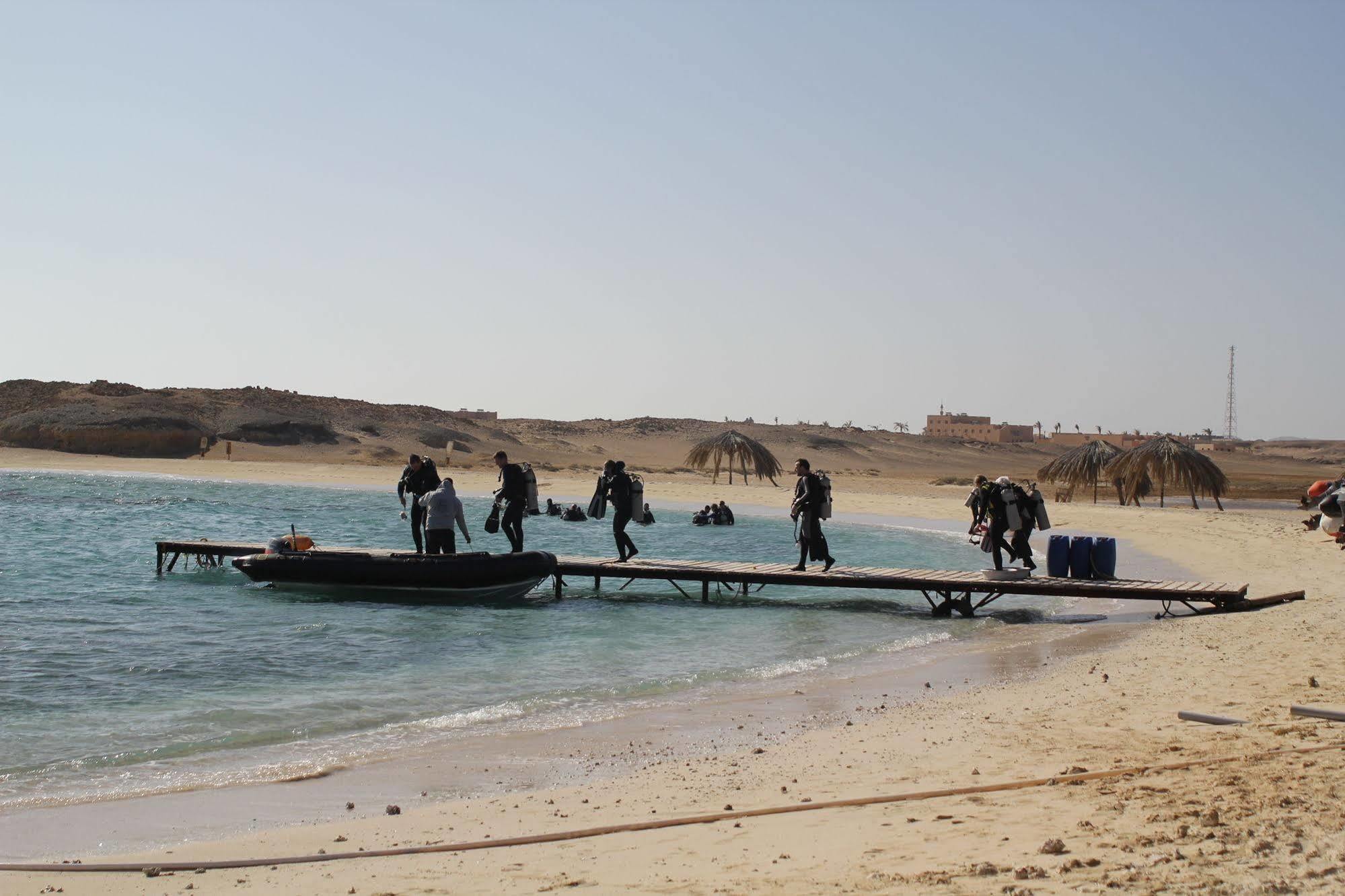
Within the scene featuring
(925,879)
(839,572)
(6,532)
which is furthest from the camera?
(6,532)

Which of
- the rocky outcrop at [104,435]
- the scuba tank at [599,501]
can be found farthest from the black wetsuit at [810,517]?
the rocky outcrop at [104,435]

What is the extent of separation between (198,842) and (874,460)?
79265 millimetres

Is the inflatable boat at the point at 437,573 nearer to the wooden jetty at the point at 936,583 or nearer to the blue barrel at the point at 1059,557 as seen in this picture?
the wooden jetty at the point at 936,583

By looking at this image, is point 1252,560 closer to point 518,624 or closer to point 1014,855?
point 518,624

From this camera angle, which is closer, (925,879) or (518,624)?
(925,879)

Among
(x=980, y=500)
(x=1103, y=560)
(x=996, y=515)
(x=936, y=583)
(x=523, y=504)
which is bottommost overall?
(x=936, y=583)

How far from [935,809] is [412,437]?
234 feet

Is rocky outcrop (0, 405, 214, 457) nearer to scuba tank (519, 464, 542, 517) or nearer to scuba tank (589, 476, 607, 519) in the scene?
scuba tank (519, 464, 542, 517)

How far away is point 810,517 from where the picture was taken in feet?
52.2

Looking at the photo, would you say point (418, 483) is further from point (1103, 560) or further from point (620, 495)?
point (1103, 560)

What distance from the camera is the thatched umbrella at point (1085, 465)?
3922 cm

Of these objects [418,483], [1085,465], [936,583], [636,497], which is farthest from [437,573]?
[1085,465]

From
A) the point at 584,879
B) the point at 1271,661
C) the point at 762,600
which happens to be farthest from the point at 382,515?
the point at 584,879

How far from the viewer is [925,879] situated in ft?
14.9
